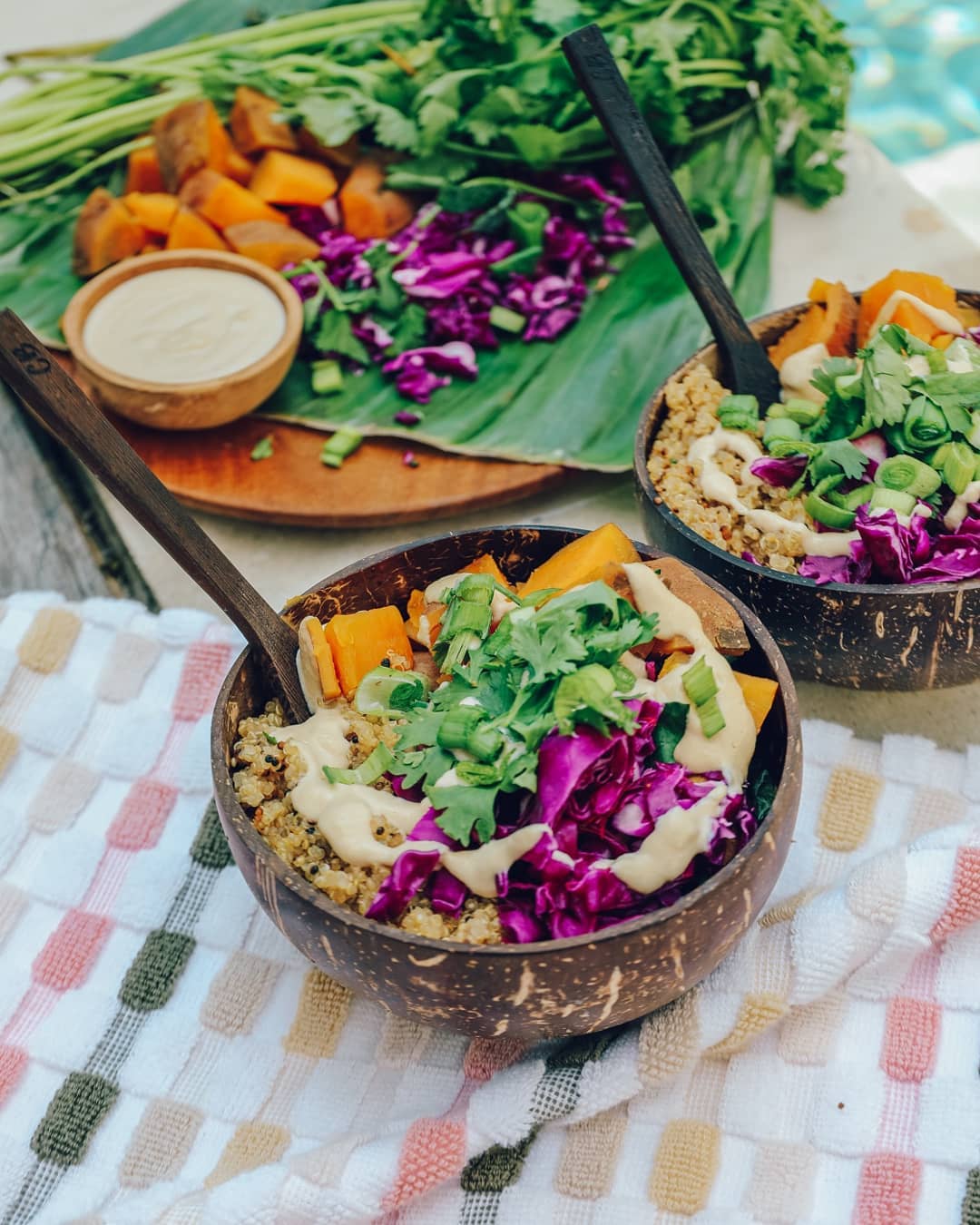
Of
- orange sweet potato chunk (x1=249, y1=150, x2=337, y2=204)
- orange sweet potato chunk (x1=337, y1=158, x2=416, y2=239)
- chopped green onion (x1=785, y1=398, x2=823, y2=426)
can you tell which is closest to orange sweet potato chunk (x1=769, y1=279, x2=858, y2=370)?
chopped green onion (x1=785, y1=398, x2=823, y2=426)

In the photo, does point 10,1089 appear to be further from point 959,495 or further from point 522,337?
point 522,337

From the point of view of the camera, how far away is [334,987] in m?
1.55

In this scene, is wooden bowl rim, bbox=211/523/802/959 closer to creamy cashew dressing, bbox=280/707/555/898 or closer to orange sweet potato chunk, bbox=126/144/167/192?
creamy cashew dressing, bbox=280/707/555/898

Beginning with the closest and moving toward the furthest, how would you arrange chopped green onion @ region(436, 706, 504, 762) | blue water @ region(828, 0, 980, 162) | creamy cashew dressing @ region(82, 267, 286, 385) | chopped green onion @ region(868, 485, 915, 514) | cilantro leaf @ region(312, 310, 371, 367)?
chopped green onion @ region(436, 706, 504, 762)
chopped green onion @ region(868, 485, 915, 514)
creamy cashew dressing @ region(82, 267, 286, 385)
cilantro leaf @ region(312, 310, 371, 367)
blue water @ region(828, 0, 980, 162)

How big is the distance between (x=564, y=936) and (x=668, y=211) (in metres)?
1.10

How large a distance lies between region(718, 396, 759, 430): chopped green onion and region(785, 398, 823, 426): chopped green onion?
0.16 ft

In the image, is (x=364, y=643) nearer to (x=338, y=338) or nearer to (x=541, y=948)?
(x=541, y=948)

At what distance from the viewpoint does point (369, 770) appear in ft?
4.47

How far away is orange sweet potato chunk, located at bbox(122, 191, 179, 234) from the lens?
2707 millimetres

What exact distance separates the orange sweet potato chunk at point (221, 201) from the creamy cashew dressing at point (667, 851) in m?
1.89

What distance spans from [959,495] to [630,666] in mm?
519

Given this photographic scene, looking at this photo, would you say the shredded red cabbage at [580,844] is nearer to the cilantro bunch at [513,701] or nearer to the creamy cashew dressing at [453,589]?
the cilantro bunch at [513,701]

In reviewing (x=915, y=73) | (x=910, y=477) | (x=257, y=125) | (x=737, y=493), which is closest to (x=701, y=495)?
(x=737, y=493)

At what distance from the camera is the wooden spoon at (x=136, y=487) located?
1.34m
